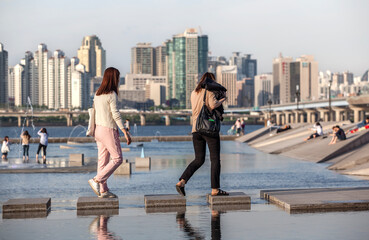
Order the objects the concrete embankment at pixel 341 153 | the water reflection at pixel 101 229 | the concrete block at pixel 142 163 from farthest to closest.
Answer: the concrete block at pixel 142 163 < the concrete embankment at pixel 341 153 < the water reflection at pixel 101 229

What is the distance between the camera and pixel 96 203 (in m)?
10.6

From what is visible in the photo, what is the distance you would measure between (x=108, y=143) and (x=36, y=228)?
261 cm

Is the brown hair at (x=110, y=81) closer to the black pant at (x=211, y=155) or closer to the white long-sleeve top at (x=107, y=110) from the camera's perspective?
the white long-sleeve top at (x=107, y=110)

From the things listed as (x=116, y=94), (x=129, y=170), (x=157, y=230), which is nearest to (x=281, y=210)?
(x=157, y=230)

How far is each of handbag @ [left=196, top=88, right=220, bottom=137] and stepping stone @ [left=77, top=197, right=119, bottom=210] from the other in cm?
174

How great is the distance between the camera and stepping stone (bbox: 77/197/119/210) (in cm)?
1054

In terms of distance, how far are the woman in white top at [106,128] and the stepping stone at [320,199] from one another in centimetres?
263

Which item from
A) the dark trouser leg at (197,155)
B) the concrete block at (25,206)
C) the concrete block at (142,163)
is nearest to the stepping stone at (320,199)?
the dark trouser leg at (197,155)

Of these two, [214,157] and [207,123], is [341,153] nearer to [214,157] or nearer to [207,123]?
[214,157]

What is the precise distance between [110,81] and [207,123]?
167cm

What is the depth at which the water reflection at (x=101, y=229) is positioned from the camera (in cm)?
788

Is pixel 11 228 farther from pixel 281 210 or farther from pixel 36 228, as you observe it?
pixel 281 210

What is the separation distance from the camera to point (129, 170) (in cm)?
2058

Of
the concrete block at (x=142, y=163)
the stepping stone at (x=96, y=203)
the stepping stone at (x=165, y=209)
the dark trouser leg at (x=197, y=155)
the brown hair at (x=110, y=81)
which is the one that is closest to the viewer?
the stepping stone at (x=165, y=209)
